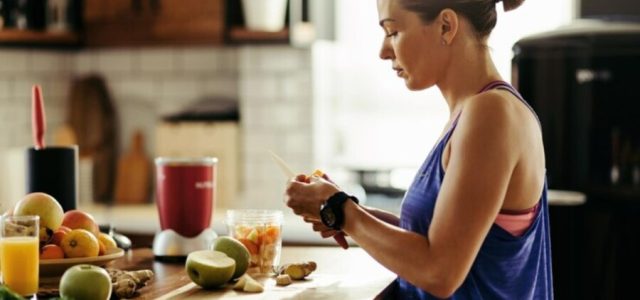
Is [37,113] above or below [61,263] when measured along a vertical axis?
above

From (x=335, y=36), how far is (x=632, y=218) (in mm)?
1819

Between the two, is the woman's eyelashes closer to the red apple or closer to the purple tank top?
the purple tank top

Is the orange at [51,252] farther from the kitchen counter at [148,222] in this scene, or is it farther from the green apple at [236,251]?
the kitchen counter at [148,222]

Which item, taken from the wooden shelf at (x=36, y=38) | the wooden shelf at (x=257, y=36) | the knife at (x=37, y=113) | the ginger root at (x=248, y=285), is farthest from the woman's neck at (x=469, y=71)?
the wooden shelf at (x=36, y=38)

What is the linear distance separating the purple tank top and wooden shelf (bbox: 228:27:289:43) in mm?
2814

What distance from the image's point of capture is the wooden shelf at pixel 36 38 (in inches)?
195

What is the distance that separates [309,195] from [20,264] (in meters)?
0.58

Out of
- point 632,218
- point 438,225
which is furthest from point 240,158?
point 438,225

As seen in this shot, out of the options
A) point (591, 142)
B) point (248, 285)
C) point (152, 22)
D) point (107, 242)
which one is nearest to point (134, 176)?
point (152, 22)

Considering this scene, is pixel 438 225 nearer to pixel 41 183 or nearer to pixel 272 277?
pixel 272 277

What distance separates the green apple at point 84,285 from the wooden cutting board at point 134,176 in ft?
11.1

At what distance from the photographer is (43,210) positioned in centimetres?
226

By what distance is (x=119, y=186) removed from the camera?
526 cm

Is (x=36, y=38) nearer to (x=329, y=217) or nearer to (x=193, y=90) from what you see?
(x=193, y=90)
